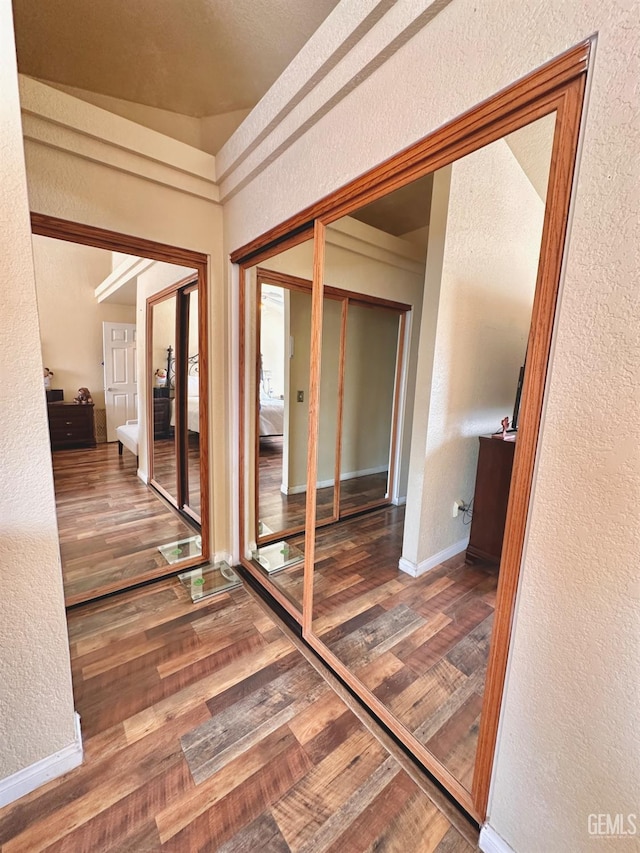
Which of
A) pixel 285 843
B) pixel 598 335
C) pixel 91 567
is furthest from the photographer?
pixel 91 567

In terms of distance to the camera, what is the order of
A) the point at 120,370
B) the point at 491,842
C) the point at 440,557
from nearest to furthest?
the point at 491,842 < the point at 440,557 < the point at 120,370

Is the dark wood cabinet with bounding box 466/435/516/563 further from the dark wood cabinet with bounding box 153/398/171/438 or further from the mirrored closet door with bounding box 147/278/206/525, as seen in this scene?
the dark wood cabinet with bounding box 153/398/171/438

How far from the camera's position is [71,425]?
4.44m

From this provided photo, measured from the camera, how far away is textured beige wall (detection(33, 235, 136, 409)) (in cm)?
427

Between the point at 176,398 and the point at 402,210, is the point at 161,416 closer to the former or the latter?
the point at 176,398

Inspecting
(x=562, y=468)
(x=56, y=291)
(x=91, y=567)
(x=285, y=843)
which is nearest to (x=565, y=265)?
(x=562, y=468)

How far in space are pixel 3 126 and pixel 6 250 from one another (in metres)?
0.31

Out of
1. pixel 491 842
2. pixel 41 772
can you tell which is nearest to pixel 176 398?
pixel 41 772

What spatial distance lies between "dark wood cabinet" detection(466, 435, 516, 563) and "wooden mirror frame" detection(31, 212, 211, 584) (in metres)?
1.81

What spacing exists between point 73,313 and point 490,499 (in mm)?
5365

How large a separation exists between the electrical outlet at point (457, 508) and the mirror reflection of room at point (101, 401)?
196 cm

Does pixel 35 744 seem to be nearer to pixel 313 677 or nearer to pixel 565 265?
pixel 313 677

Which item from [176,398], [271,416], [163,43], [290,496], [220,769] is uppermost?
[163,43]

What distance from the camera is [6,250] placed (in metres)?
0.92
